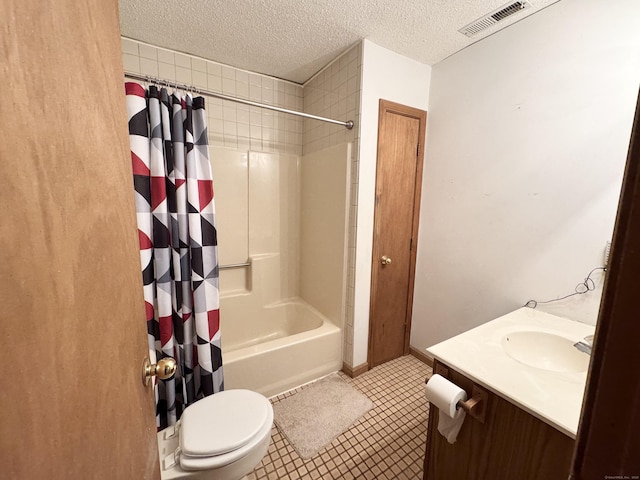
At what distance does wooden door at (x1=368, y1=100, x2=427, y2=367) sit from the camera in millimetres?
1832

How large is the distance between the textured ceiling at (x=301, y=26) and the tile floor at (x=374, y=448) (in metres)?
2.32

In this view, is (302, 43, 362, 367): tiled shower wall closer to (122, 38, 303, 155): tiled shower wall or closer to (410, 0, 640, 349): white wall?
(122, 38, 303, 155): tiled shower wall

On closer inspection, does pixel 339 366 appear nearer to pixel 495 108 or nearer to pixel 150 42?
pixel 495 108

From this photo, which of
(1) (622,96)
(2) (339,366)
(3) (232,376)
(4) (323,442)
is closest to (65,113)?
(3) (232,376)

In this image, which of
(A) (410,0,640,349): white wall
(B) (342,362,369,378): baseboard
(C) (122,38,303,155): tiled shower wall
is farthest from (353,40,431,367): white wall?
(C) (122,38,303,155): tiled shower wall

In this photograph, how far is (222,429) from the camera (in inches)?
40.2

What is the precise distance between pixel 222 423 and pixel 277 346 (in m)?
0.67

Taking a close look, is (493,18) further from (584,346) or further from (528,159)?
(584,346)

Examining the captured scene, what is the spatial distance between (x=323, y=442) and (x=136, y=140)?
1778 millimetres

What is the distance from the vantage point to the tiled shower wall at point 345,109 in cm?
172

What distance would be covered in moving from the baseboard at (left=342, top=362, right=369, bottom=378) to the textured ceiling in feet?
7.41

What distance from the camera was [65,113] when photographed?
346 mm

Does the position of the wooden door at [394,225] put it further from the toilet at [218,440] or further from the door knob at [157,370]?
the door knob at [157,370]

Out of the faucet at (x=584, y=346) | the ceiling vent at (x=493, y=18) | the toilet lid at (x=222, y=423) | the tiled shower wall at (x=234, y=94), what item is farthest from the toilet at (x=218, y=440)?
the ceiling vent at (x=493, y=18)
